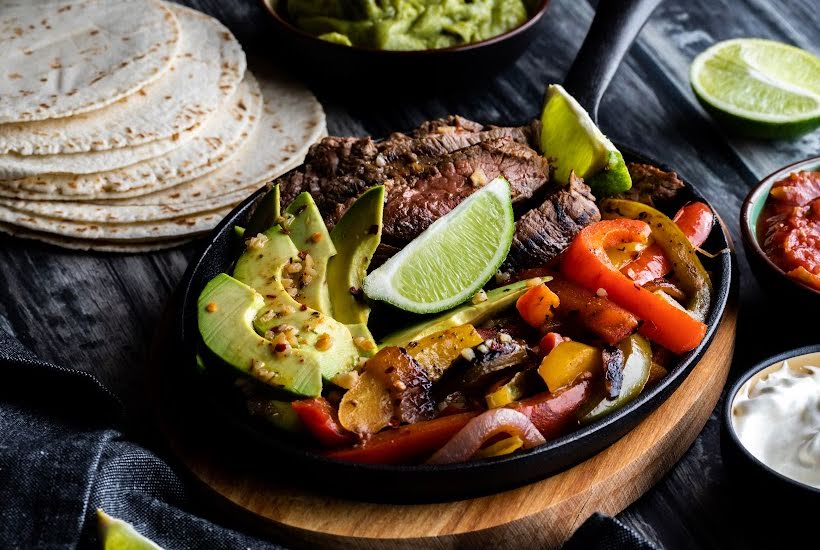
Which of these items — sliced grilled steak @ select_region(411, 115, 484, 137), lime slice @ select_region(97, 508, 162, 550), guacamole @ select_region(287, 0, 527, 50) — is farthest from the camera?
guacamole @ select_region(287, 0, 527, 50)

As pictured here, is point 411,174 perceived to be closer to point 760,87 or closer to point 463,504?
point 463,504

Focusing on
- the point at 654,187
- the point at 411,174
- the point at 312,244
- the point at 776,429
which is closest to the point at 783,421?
the point at 776,429

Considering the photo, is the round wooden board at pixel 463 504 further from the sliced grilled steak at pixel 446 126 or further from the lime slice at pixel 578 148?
the sliced grilled steak at pixel 446 126

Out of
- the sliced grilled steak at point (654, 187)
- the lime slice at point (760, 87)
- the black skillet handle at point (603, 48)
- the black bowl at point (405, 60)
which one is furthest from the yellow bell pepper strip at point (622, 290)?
the black bowl at point (405, 60)

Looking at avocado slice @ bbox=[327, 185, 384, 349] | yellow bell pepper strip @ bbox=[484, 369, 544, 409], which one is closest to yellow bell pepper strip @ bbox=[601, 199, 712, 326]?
yellow bell pepper strip @ bbox=[484, 369, 544, 409]

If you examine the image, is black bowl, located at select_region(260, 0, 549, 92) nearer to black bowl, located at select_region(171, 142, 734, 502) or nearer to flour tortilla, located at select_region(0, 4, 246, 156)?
flour tortilla, located at select_region(0, 4, 246, 156)

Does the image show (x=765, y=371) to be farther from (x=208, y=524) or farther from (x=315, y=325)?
(x=208, y=524)

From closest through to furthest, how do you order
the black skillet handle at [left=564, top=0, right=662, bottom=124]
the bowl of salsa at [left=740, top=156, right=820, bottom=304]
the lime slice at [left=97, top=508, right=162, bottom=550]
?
1. the lime slice at [left=97, top=508, right=162, bottom=550]
2. the bowl of salsa at [left=740, top=156, right=820, bottom=304]
3. the black skillet handle at [left=564, top=0, right=662, bottom=124]
